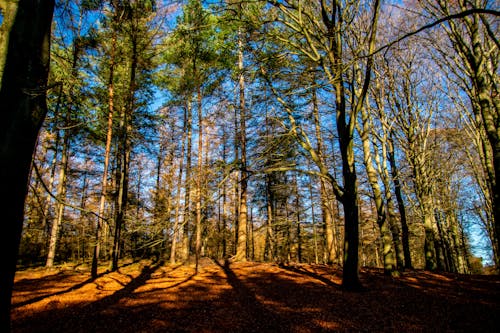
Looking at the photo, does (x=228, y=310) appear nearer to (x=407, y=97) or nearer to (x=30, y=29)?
(x=30, y=29)

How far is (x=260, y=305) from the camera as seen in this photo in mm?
5305

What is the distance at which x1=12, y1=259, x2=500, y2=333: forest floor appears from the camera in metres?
4.17

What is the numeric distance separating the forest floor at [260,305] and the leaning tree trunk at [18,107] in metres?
2.87

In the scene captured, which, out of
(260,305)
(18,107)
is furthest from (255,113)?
(18,107)

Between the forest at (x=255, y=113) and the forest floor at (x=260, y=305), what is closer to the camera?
the forest at (x=255, y=113)

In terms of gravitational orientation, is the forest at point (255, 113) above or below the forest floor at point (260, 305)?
above

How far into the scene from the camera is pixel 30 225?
14266 mm

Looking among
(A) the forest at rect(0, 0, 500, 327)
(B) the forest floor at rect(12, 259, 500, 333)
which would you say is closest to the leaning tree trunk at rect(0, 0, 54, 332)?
(A) the forest at rect(0, 0, 500, 327)

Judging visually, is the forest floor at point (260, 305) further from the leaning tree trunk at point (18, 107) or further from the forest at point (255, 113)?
the leaning tree trunk at point (18, 107)

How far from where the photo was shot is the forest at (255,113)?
2.58m

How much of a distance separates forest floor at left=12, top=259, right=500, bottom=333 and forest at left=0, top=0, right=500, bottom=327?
43.4 inches

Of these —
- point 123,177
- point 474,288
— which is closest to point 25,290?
point 123,177

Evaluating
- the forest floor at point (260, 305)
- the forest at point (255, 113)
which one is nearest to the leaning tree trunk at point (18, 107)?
the forest at point (255, 113)

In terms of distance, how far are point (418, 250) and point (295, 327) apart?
2668 centimetres
